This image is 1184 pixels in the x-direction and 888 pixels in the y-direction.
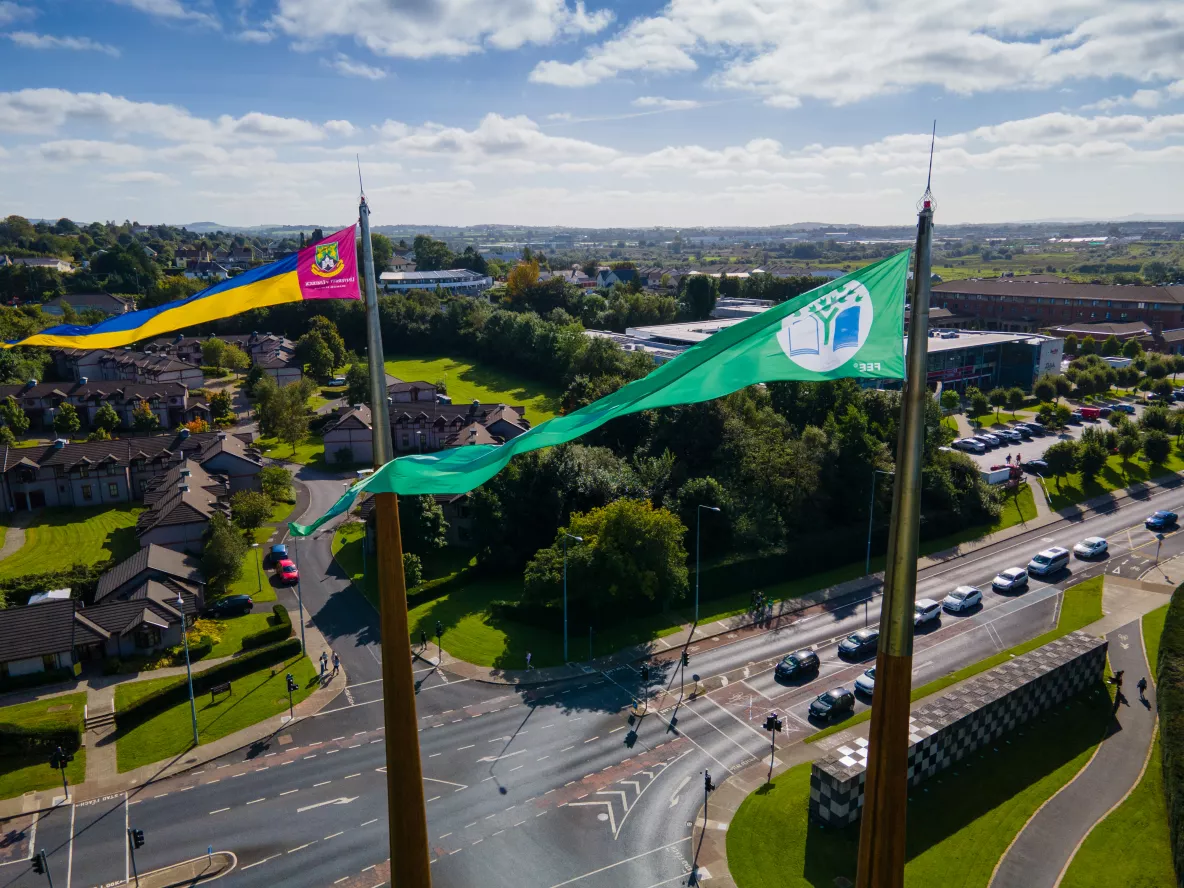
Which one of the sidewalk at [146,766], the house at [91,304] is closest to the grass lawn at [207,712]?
the sidewalk at [146,766]

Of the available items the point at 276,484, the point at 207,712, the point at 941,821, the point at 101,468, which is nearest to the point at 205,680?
the point at 207,712

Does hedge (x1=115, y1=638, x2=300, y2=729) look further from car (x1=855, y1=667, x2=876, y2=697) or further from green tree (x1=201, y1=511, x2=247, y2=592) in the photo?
car (x1=855, y1=667, x2=876, y2=697)

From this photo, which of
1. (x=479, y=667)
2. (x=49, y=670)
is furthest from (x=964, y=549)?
(x=49, y=670)

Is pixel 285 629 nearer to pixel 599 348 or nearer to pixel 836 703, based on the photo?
pixel 836 703

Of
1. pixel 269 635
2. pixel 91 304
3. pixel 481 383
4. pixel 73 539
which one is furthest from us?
pixel 91 304

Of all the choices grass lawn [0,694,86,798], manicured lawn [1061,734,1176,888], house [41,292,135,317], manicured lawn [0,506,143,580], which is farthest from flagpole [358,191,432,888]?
house [41,292,135,317]

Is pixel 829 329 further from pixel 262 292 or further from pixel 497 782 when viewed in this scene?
pixel 497 782
